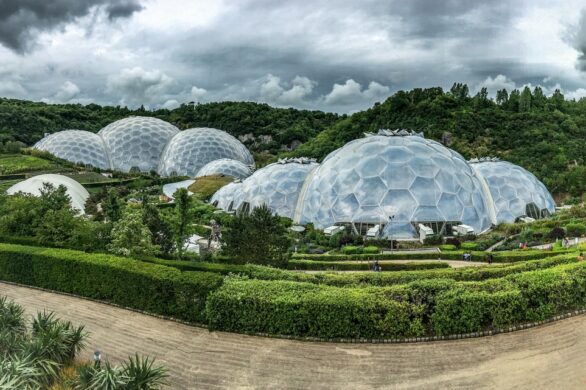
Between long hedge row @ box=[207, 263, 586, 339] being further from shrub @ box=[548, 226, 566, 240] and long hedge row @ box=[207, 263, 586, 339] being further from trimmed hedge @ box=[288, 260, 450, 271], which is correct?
shrub @ box=[548, 226, 566, 240]

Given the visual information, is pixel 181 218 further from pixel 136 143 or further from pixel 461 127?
pixel 136 143

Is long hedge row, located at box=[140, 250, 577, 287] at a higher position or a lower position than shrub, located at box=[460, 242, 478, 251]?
lower

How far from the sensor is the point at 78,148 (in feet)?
238

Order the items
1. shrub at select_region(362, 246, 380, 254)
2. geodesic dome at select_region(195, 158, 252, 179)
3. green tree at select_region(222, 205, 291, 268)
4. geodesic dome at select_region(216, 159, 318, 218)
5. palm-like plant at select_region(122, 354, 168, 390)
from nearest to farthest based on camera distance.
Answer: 1. palm-like plant at select_region(122, 354, 168, 390)
2. green tree at select_region(222, 205, 291, 268)
3. shrub at select_region(362, 246, 380, 254)
4. geodesic dome at select_region(216, 159, 318, 218)
5. geodesic dome at select_region(195, 158, 252, 179)

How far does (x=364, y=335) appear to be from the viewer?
13430 millimetres

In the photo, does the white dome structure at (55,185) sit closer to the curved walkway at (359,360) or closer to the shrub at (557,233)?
the curved walkway at (359,360)

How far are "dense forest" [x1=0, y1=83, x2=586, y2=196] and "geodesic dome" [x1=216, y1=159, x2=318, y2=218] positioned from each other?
27203 millimetres

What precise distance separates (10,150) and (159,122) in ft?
77.9

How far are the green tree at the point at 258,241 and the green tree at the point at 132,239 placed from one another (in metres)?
3.90

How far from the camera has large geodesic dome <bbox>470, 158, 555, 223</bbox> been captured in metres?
37.2

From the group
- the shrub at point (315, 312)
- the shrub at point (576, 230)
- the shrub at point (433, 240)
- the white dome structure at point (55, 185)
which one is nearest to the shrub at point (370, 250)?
the shrub at point (433, 240)

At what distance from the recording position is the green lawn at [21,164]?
59.3 meters

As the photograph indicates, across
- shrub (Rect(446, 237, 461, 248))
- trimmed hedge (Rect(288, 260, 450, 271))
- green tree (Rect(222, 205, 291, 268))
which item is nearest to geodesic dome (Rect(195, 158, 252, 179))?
shrub (Rect(446, 237, 461, 248))

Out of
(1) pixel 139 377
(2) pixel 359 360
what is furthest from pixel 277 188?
(1) pixel 139 377
